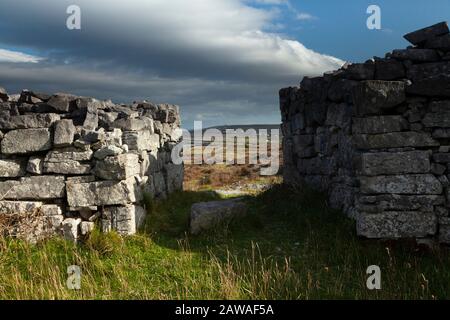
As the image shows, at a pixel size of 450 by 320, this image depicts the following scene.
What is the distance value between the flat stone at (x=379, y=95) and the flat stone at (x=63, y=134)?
4.99 m

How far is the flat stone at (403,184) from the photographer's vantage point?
6.89 m

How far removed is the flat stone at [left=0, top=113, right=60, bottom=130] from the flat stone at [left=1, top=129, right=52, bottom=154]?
100mm

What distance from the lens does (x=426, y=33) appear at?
304 inches

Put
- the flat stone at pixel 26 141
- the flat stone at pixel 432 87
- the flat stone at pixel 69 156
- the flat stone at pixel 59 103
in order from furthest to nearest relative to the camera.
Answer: the flat stone at pixel 59 103 < the flat stone at pixel 26 141 < the flat stone at pixel 69 156 < the flat stone at pixel 432 87

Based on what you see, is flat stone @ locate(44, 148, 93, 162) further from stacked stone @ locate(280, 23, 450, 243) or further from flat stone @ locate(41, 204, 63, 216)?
stacked stone @ locate(280, 23, 450, 243)

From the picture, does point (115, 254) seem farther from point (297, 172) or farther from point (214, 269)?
point (297, 172)

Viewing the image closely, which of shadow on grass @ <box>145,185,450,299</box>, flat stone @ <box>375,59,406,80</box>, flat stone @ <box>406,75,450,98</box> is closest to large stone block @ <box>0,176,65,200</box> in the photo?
shadow on grass @ <box>145,185,450,299</box>

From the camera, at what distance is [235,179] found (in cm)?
1966

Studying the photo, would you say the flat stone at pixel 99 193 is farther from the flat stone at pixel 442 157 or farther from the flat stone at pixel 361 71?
the flat stone at pixel 442 157

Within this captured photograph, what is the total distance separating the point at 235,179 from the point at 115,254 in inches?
491

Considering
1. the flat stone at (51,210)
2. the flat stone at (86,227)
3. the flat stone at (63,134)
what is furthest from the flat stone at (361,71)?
the flat stone at (51,210)

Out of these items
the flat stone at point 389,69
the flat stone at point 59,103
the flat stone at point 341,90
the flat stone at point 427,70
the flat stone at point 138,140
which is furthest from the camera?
the flat stone at point 138,140

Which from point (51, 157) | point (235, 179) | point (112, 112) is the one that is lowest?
point (235, 179)
